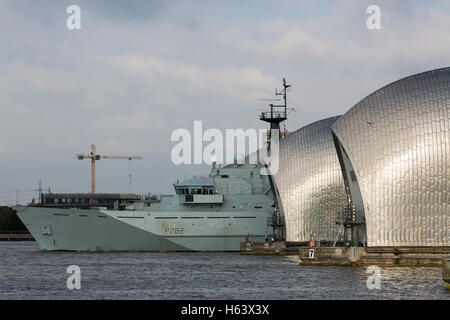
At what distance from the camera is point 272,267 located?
2365 inches

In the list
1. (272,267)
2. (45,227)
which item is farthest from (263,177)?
(272,267)

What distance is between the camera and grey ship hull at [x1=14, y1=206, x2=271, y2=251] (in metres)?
84.0

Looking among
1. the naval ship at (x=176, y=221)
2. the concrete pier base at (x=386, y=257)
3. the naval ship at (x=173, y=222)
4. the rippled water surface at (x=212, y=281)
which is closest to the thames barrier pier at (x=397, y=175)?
the concrete pier base at (x=386, y=257)

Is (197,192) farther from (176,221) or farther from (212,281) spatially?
(212,281)

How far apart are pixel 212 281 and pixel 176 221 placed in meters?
37.8

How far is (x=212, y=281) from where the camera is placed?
47844mm

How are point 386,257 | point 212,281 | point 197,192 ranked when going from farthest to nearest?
point 197,192 < point 386,257 < point 212,281

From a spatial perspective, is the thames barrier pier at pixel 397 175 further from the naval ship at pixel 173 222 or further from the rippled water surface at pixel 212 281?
the naval ship at pixel 173 222

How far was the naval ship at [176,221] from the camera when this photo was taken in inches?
3310

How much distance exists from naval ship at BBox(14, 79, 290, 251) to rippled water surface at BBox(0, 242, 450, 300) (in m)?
18.9

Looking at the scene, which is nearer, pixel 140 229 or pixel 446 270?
pixel 446 270

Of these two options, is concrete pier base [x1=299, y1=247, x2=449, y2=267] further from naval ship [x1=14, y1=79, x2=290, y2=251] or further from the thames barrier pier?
naval ship [x1=14, y1=79, x2=290, y2=251]

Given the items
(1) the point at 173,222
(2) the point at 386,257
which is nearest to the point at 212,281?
(2) the point at 386,257
